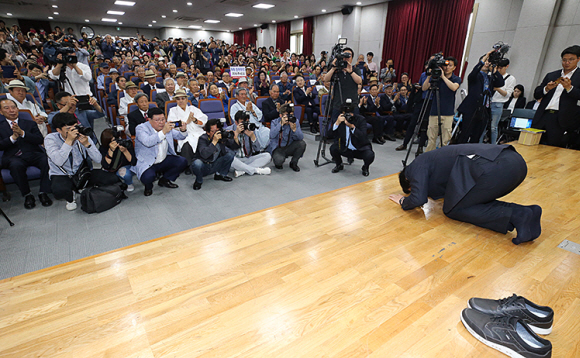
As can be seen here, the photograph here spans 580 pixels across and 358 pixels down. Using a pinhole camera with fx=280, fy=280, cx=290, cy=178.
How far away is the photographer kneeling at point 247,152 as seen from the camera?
371 cm

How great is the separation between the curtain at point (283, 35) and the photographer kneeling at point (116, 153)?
1328 cm

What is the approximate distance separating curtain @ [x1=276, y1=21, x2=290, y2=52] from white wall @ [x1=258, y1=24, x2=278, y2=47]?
1.38ft

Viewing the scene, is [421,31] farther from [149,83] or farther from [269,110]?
[149,83]

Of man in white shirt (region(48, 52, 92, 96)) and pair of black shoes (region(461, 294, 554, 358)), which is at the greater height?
man in white shirt (region(48, 52, 92, 96))

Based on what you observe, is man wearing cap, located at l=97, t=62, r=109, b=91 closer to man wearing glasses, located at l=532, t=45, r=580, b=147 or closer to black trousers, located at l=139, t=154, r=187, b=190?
black trousers, located at l=139, t=154, r=187, b=190

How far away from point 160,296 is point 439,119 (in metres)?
3.66

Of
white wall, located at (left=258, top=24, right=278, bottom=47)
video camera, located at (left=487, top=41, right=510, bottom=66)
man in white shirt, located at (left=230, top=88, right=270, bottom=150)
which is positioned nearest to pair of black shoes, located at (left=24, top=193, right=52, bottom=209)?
man in white shirt, located at (left=230, top=88, right=270, bottom=150)

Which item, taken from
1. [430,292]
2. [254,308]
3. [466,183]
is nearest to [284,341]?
[254,308]

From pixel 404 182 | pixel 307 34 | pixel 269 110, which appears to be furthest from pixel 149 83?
pixel 307 34

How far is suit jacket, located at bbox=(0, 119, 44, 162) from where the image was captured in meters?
2.90

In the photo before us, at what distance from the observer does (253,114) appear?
4207 mm

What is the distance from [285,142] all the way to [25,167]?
2932mm

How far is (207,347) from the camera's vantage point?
1211 mm

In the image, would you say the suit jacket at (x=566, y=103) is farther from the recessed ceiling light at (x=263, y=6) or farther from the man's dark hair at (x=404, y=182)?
the recessed ceiling light at (x=263, y=6)
